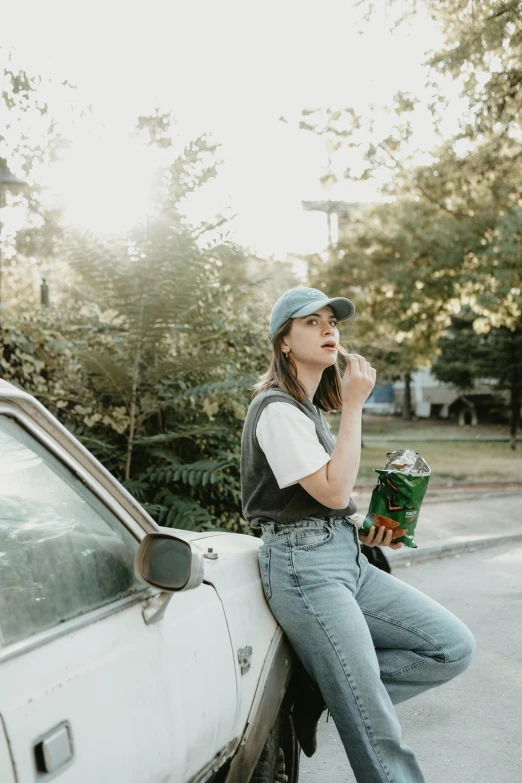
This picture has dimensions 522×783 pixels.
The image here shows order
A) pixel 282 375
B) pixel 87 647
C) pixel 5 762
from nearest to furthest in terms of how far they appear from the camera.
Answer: pixel 5 762
pixel 87 647
pixel 282 375

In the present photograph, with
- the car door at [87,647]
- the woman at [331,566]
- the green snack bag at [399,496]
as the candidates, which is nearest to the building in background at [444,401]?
the green snack bag at [399,496]

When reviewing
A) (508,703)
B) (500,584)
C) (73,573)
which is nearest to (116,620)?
(73,573)

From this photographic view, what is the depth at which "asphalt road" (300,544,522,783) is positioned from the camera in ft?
13.4

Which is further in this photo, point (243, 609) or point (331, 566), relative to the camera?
point (331, 566)

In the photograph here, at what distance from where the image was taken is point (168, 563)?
6.71 ft

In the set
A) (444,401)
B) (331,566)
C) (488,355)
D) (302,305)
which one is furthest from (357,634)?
(444,401)

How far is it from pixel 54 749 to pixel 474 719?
11.8 feet

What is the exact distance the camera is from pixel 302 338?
3.17 meters

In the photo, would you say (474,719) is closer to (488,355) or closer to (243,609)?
(243,609)

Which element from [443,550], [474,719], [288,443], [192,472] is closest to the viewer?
[288,443]

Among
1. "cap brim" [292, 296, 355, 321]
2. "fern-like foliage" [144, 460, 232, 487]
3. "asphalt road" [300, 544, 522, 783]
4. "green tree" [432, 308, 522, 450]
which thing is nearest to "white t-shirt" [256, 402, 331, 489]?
"cap brim" [292, 296, 355, 321]

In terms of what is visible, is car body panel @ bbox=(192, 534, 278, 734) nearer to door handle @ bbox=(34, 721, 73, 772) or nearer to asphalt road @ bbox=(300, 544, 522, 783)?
door handle @ bbox=(34, 721, 73, 772)

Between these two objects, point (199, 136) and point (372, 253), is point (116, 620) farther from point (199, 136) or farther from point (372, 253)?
point (372, 253)

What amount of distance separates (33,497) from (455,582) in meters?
6.73
